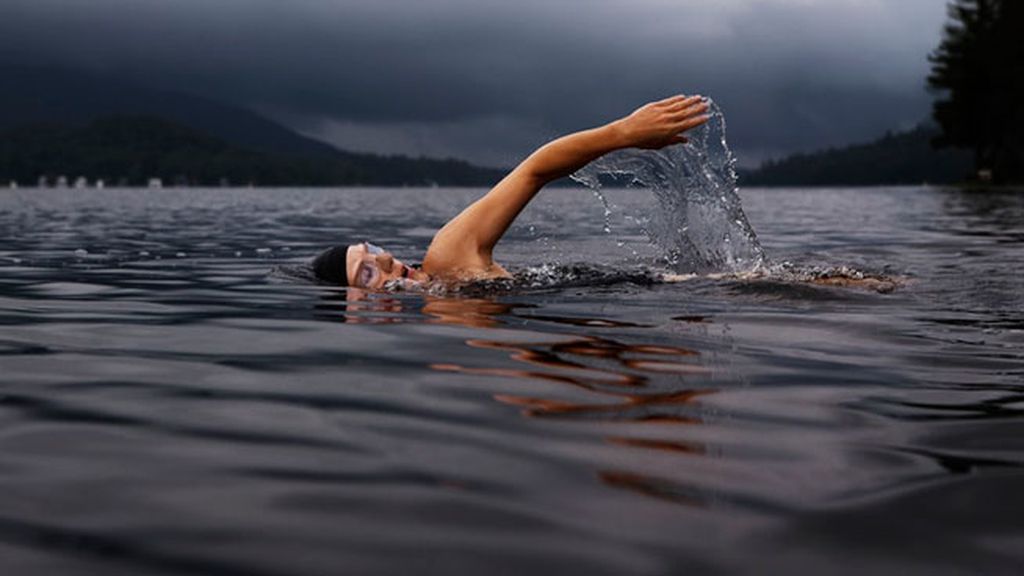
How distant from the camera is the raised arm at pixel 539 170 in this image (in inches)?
299

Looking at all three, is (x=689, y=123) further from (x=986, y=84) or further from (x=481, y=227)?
(x=986, y=84)

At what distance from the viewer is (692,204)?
9812mm

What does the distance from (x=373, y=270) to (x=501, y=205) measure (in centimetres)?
140

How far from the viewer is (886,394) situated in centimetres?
434

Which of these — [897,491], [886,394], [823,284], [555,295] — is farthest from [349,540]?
[823,284]

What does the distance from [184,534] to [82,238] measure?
56.6 feet

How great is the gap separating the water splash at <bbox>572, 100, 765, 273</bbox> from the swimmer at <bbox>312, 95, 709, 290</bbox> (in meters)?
0.59

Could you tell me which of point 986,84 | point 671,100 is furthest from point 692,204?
point 986,84

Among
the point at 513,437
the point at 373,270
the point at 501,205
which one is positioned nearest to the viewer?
the point at 513,437

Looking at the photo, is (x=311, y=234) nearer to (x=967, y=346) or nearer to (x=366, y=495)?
(x=967, y=346)

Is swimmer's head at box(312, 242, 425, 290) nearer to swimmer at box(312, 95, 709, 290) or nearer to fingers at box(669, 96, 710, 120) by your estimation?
swimmer at box(312, 95, 709, 290)

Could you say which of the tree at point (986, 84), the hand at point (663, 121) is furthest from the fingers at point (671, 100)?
the tree at point (986, 84)

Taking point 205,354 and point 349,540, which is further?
point 205,354

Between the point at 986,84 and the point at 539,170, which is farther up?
the point at 986,84
